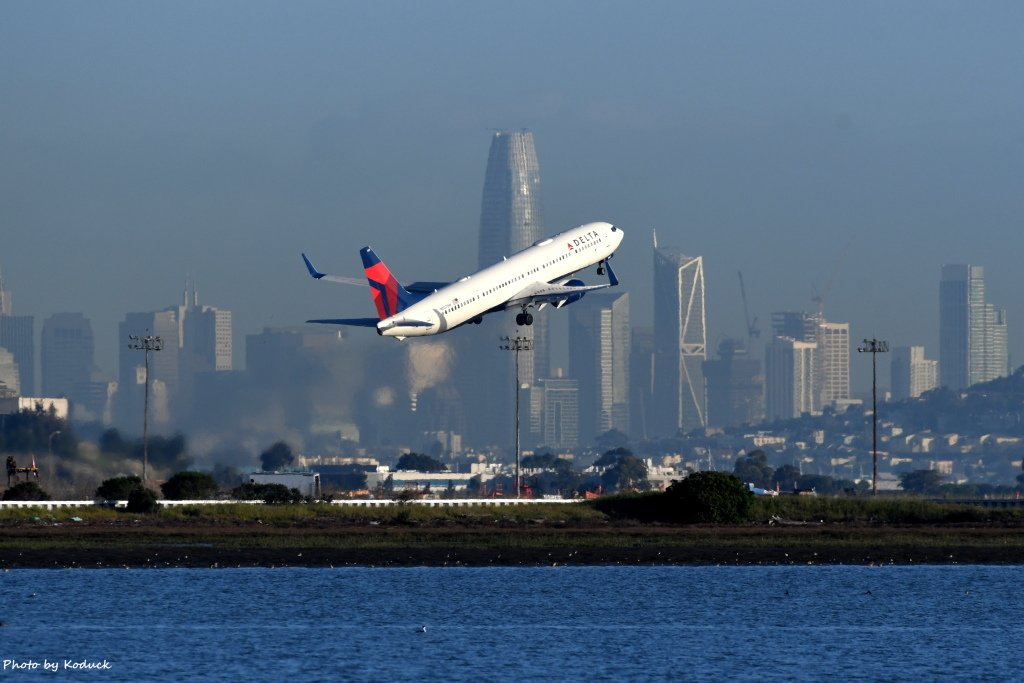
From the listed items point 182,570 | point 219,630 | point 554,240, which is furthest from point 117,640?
point 554,240

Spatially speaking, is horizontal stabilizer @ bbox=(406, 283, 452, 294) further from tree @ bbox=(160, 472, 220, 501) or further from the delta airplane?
tree @ bbox=(160, 472, 220, 501)

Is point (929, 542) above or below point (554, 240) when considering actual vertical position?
below

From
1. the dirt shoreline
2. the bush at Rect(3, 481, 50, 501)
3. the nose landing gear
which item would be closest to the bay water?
the dirt shoreline

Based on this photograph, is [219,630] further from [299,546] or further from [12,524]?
[12,524]

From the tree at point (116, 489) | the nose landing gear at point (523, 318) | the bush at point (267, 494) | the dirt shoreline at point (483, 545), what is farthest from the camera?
the tree at point (116, 489)

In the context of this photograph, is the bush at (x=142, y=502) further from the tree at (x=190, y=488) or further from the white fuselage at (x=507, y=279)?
the white fuselage at (x=507, y=279)

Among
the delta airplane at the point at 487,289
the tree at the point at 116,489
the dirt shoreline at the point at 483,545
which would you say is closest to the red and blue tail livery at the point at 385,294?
the delta airplane at the point at 487,289

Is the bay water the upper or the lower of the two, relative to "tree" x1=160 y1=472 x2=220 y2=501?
lower
